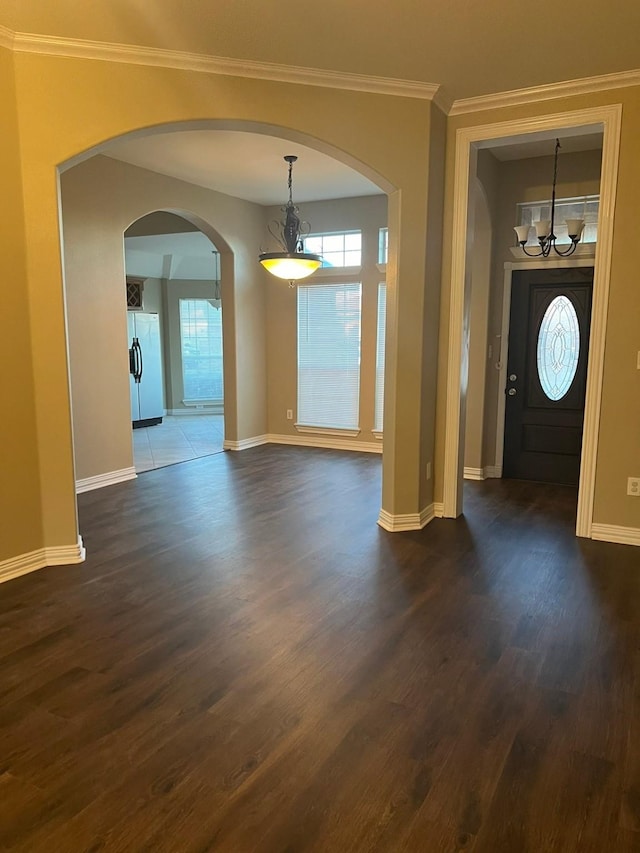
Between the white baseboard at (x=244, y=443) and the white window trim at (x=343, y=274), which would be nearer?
the white window trim at (x=343, y=274)

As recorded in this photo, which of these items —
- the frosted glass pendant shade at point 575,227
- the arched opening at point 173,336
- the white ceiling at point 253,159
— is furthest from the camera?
the arched opening at point 173,336

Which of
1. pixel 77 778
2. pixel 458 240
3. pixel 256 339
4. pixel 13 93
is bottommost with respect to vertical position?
pixel 77 778

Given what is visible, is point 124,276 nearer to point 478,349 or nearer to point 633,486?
point 478,349

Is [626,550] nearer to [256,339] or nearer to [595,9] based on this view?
[595,9]

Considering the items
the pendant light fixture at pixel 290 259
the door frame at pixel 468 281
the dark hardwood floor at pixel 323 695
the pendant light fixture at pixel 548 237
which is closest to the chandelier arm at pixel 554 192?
the pendant light fixture at pixel 548 237

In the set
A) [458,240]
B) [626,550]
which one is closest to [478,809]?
[626,550]

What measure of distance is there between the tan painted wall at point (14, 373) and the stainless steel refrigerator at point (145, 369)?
6.06 meters

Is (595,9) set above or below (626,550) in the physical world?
above

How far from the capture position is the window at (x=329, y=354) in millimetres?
7152

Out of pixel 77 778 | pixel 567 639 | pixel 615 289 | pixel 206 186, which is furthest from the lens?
pixel 206 186

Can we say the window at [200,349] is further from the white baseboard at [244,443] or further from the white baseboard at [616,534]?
the white baseboard at [616,534]

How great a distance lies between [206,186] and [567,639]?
573 cm

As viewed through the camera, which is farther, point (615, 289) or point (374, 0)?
point (615, 289)

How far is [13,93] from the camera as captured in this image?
3.15 metres
